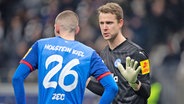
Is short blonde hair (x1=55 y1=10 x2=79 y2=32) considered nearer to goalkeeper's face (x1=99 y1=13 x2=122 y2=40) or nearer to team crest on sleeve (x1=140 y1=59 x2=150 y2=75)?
goalkeeper's face (x1=99 y1=13 x2=122 y2=40)

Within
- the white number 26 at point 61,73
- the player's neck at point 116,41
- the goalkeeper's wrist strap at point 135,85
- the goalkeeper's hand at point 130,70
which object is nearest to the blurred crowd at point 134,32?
the player's neck at point 116,41

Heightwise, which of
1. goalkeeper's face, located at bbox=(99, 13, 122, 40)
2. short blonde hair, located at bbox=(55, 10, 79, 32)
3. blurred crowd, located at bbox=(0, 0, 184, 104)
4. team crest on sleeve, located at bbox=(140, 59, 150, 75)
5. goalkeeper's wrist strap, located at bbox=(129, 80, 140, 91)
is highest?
short blonde hair, located at bbox=(55, 10, 79, 32)

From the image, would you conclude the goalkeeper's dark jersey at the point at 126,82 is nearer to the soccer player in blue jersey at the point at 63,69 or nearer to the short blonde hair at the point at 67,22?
the soccer player in blue jersey at the point at 63,69

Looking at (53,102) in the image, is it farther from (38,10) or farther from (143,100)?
(38,10)

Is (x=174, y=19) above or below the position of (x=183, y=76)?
above

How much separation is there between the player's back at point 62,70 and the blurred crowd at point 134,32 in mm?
7040

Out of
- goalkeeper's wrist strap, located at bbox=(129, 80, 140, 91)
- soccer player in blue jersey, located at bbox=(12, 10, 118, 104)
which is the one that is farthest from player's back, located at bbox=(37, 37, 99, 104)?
goalkeeper's wrist strap, located at bbox=(129, 80, 140, 91)

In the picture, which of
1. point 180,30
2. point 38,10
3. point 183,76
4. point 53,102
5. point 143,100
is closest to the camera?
point 53,102

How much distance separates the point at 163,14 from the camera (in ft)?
54.4

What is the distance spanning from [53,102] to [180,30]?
28.2ft

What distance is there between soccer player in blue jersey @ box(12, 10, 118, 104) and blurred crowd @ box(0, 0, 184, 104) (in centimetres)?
698

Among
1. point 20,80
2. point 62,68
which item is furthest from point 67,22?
point 20,80

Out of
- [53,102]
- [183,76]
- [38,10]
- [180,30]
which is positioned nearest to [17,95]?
[53,102]

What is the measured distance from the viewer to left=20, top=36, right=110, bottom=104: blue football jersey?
326 inches
